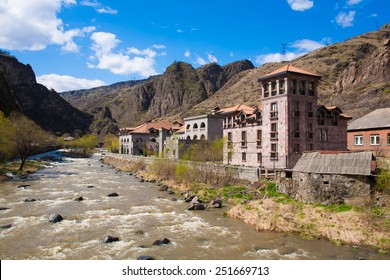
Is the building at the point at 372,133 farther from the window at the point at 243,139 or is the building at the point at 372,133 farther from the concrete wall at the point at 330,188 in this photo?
the concrete wall at the point at 330,188

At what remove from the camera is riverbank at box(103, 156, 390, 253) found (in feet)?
63.5

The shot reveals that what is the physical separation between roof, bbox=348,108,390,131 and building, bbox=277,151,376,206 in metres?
19.9

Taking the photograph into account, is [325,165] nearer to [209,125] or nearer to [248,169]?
[248,169]

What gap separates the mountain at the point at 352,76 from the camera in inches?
3268

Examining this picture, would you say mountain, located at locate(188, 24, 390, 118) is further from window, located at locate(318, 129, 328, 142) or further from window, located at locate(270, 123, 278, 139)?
window, located at locate(270, 123, 278, 139)

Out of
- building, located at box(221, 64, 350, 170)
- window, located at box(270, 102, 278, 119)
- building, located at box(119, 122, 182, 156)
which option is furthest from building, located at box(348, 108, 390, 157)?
building, located at box(119, 122, 182, 156)

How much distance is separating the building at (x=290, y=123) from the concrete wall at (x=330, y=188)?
11003mm

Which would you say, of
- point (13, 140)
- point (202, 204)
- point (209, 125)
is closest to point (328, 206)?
point (202, 204)

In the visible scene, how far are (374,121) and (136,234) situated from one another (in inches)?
1542

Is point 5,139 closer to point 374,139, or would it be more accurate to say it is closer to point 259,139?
point 259,139

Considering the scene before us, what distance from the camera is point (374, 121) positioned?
145 feet

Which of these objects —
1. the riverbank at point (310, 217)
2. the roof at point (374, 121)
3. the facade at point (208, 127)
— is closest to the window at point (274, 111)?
the riverbank at point (310, 217)

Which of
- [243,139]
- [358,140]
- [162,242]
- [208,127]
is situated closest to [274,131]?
[243,139]

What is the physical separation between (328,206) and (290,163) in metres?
Result: 14.7
